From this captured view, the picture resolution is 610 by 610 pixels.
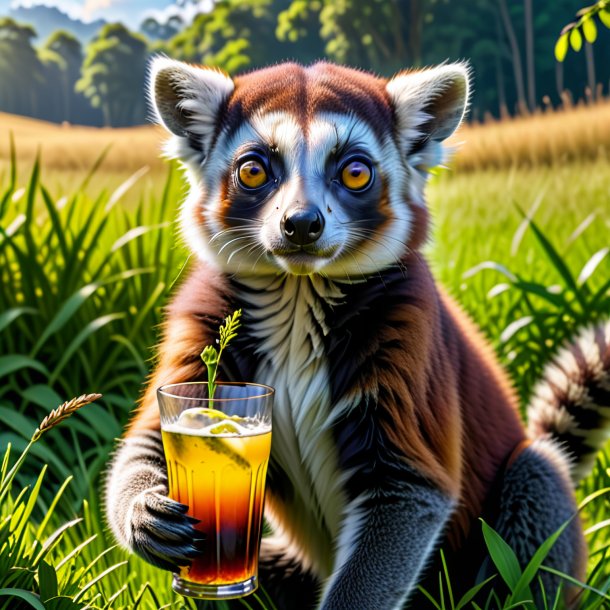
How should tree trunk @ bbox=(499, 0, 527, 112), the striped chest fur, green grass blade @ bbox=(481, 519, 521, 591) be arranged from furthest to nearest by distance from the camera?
tree trunk @ bbox=(499, 0, 527, 112) → the striped chest fur → green grass blade @ bbox=(481, 519, 521, 591)

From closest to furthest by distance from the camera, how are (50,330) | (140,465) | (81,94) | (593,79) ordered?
(140,465)
(50,330)
(593,79)
(81,94)

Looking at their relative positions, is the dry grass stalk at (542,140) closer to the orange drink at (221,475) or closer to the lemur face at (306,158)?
the lemur face at (306,158)

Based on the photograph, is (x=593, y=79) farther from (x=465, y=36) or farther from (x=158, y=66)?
(x=158, y=66)

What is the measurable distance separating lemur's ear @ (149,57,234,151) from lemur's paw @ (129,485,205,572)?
1164mm

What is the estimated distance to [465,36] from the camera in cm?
2145

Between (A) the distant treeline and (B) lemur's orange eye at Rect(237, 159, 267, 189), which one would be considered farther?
(A) the distant treeline

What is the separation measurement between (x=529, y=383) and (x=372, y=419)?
234 cm

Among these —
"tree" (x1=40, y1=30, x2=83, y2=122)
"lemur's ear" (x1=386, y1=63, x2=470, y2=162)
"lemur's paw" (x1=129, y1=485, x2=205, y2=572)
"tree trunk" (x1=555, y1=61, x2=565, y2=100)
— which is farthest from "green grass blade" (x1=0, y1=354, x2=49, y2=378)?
"tree" (x1=40, y1=30, x2=83, y2=122)

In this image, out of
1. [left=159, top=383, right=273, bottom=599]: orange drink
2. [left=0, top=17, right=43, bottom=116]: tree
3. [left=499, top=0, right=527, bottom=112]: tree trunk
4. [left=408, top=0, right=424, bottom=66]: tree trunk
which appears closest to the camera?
[left=159, top=383, right=273, bottom=599]: orange drink

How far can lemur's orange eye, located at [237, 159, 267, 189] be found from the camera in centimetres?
248

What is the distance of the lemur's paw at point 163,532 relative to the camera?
210 centimetres

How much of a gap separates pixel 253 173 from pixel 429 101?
2.14 feet

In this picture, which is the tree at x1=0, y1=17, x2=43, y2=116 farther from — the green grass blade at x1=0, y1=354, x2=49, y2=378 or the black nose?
the black nose

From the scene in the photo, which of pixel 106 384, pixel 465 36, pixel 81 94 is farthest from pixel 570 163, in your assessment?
pixel 81 94
